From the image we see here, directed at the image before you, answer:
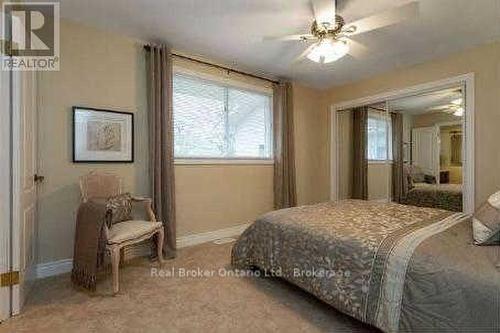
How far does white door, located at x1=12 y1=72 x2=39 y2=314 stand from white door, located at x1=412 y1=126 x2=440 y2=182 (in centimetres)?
448

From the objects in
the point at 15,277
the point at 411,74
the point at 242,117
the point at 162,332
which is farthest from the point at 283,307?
the point at 411,74

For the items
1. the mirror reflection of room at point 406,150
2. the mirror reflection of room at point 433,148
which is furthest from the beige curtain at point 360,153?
the mirror reflection of room at point 433,148

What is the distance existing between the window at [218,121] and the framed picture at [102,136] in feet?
1.96

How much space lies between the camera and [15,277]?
1.83 meters

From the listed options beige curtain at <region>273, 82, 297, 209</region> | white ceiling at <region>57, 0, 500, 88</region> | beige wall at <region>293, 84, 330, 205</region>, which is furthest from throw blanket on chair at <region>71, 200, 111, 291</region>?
beige wall at <region>293, 84, 330, 205</region>

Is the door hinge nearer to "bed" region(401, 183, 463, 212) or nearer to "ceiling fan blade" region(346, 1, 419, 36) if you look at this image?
"ceiling fan blade" region(346, 1, 419, 36)

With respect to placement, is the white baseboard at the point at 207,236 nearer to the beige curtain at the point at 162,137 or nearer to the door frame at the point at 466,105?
the beige curtain at the point at 162,137

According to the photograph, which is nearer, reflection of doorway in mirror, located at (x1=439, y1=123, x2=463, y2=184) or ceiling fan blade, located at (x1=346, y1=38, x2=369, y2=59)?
ceiling fan blade, located at (x1=346, y1=38, x2=369, y2=59)

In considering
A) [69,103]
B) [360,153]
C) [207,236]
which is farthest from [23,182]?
[360,153]

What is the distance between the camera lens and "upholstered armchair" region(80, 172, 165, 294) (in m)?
2.12

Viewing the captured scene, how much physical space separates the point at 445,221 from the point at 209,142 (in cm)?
270

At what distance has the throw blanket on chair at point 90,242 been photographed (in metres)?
2.09

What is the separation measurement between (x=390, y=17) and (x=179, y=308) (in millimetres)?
2679

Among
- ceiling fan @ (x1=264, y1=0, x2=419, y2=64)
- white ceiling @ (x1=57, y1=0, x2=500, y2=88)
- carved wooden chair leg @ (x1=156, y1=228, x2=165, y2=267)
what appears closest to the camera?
ceiling fan @ (x1=264, y1=0, x2=419, y2=64)
